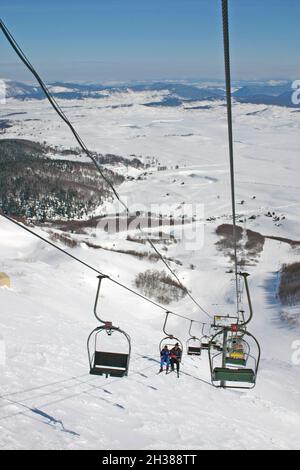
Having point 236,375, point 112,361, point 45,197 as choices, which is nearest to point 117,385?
point 112,361

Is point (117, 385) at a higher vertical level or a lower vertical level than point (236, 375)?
lower

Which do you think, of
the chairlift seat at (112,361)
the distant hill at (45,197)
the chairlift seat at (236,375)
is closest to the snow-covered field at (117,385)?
the chairlift seat at (112,361)

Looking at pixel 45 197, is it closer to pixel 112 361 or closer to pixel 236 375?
pixel 112 361

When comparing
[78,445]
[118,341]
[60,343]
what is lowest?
[118,341]

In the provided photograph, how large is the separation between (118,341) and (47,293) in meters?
13.4

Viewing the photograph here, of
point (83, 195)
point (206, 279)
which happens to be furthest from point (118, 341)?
point (83, 195)

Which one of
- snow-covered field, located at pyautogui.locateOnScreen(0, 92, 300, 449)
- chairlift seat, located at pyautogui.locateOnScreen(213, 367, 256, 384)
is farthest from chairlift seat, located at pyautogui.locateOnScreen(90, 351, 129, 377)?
chairlift seat, located at pyautogui.locateOnScreen(213, 367, 256, 384)

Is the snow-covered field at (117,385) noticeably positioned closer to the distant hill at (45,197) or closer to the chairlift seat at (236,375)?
the chairlift seat at (236,375)

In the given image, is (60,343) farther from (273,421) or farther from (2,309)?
(273,421)

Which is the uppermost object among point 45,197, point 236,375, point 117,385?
point 236,375

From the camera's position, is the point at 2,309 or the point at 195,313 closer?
the point at 2,309

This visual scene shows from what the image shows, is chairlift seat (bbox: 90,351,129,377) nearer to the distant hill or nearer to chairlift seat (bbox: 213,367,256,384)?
chairlift seat (bbox: 213,367,256,384)

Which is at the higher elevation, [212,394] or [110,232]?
[212,394]

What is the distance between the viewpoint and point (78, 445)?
14.2 metres
